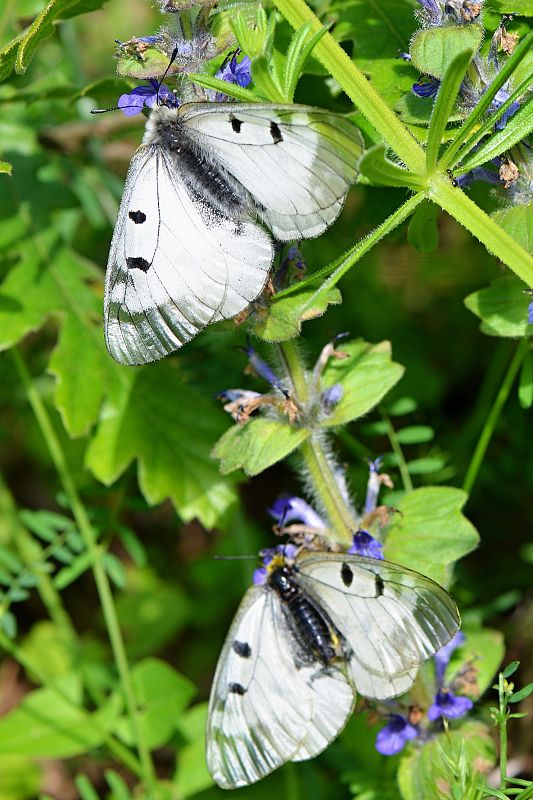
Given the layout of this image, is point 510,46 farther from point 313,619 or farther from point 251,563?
point 251,563

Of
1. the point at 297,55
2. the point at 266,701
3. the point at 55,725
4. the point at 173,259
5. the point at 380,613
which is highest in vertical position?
the point at 297,55

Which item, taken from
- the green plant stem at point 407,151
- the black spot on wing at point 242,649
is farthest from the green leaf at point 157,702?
the green plant stem at point 407,151

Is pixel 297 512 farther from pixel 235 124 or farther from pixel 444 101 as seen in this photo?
pixel 444 101

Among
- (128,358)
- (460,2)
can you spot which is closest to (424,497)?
(128,358)

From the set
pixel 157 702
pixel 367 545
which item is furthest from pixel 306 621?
pixel 157 702

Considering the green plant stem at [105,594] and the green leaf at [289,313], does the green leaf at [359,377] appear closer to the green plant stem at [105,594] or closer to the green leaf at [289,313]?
the green leaf at [289,313]
